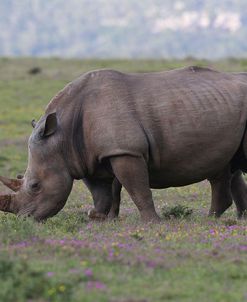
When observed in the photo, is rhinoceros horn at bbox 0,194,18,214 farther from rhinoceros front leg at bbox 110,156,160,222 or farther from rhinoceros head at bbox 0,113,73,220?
rhinoceros front leg at bbox 110,156,160,222

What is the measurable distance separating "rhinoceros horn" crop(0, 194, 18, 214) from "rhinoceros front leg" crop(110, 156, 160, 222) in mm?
1415

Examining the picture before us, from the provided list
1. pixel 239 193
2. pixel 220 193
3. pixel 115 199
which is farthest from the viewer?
pixel 239 193

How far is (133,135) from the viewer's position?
36.3 feet

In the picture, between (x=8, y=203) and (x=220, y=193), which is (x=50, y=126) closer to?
(x=8, y=203)

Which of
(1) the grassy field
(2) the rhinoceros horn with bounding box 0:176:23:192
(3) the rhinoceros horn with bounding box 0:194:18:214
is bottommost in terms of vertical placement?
(3) the rhinoceros horn with bounding box 0:194:18:214

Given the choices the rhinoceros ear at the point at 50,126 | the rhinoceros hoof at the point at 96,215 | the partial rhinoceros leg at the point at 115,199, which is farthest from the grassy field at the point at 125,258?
the rhinoceros ear at the point at 50,126

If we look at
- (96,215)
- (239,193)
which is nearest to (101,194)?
(96,215)

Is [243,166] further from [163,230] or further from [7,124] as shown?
[7,124]

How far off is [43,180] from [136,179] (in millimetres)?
1251

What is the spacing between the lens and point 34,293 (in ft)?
24.1

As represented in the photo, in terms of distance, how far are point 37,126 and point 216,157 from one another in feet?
8.01

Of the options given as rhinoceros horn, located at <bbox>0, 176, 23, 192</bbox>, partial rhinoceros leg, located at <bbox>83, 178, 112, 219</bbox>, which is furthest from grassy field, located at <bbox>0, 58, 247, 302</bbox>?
rhinoceros horn, located at <bbox>0, 176, 23, 192</bbox>

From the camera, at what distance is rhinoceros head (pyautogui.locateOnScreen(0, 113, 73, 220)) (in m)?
11.5

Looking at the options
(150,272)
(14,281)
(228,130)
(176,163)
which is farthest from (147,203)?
(14,281)
